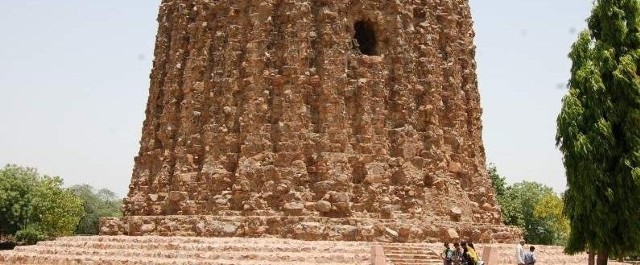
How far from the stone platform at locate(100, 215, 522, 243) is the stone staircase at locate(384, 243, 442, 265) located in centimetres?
59

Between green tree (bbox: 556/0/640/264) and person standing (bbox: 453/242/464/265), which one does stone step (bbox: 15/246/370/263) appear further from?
green tree (bbox: 556/0/640/264)

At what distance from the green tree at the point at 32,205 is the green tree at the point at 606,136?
109 ft

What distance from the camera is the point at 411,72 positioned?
19.3 metres

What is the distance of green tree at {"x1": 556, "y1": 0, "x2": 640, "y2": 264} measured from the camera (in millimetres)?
13391

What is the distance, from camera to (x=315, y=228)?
55.0 ft

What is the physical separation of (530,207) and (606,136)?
36120 millimetres

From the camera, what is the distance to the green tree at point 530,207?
43.2 meters

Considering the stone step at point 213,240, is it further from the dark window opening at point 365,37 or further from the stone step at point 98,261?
the dark window opening at point 365,37

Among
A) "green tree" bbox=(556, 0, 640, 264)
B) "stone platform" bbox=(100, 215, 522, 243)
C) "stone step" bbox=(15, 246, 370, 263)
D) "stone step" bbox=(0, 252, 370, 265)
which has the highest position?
"green tree" bbox=(556, 0, 640, 264)

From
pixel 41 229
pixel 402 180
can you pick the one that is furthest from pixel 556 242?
pixel 402 180

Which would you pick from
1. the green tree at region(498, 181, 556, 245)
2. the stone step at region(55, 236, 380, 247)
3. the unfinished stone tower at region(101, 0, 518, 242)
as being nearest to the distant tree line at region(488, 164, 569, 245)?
the green tree at region(498, 181, 556, 245)

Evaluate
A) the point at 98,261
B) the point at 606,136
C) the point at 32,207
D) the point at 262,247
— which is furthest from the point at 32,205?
the point at 606,136

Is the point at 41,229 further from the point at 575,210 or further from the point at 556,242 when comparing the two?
the point at 575,210

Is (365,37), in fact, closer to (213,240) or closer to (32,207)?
(213,240)
